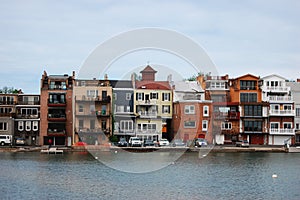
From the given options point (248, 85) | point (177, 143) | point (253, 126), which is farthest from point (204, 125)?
point (177, 143)

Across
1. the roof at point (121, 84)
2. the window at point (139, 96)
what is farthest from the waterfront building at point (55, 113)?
the window at point (139, 96)

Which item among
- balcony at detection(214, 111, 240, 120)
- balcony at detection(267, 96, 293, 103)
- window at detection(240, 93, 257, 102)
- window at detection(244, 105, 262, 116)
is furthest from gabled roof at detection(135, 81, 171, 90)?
balcony at detection(267, 96, 293, 103)

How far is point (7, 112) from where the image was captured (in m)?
88.7

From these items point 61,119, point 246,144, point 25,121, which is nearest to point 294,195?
point 246,144

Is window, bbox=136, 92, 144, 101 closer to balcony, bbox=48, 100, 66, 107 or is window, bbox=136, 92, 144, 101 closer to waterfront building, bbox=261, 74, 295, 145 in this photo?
balcony, bbox=48, 100, 66, 107

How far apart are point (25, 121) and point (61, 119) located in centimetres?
713

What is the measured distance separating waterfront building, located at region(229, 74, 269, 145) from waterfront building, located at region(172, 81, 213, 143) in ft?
16.5

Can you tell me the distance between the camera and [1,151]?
77.4 m

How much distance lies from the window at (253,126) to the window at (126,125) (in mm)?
18206

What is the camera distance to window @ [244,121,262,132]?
291ft

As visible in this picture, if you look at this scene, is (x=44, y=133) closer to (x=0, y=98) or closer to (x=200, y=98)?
(x=0, y=98)

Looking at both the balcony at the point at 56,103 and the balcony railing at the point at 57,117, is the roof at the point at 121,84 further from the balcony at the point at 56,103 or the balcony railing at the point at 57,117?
the balcony railing at the point at 57,117

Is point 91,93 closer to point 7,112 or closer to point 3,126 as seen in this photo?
point 7,112

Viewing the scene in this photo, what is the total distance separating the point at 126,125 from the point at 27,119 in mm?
15642
